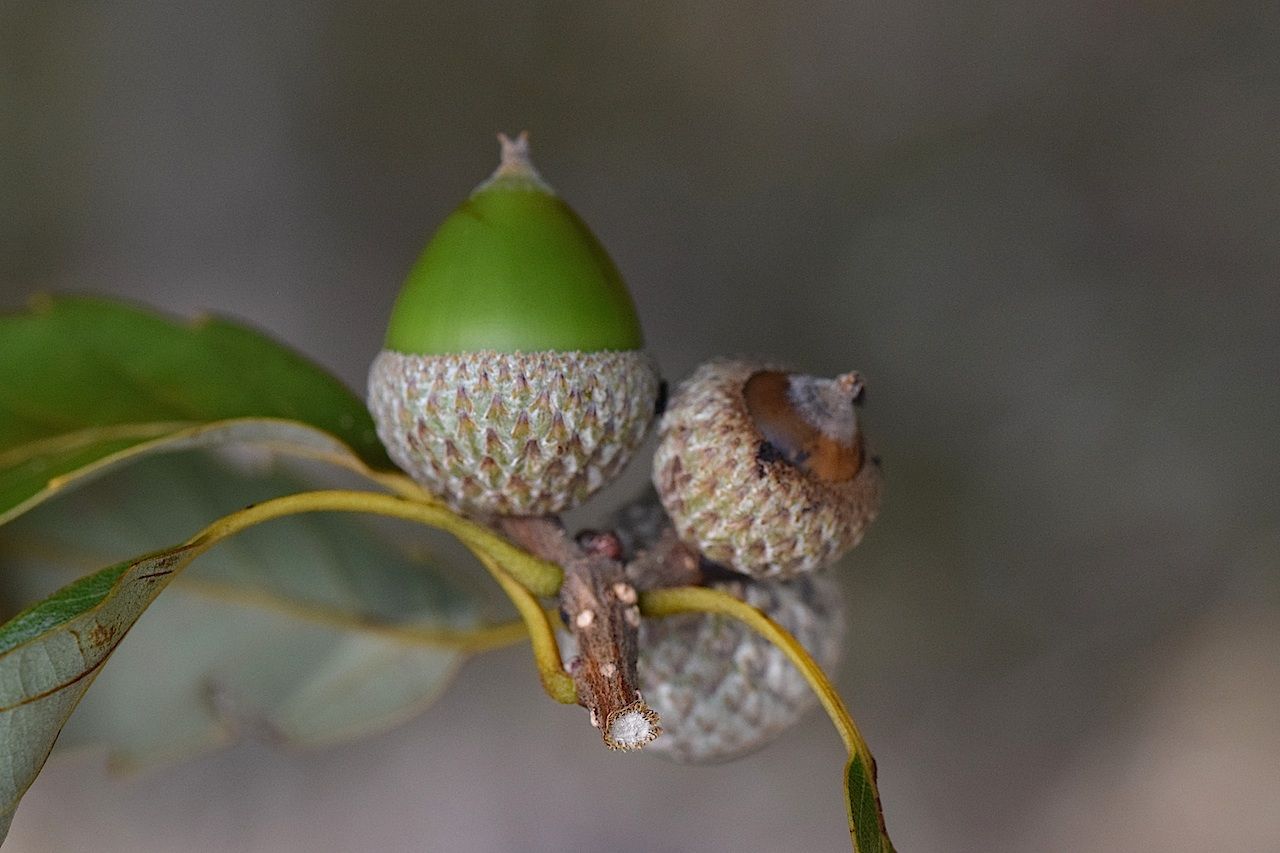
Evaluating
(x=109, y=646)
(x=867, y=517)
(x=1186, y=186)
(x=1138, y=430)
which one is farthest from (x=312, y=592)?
(x=1186, y=186)

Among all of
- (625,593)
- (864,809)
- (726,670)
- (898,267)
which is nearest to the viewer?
(864,809)

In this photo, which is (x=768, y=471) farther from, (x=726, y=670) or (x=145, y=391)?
(x=145, y=391)

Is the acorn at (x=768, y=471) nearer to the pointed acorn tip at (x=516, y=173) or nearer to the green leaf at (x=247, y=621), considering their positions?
the pointed acorn tip at (x=516, y=173)

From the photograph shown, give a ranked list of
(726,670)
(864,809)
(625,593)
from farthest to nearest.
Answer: (726,670)
(625,593)
(864,809)

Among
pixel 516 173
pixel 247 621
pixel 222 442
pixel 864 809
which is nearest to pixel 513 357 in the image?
pixel 516 173

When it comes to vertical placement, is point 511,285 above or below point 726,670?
above

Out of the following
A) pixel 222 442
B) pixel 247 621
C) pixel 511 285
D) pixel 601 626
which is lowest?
pixel 247 621

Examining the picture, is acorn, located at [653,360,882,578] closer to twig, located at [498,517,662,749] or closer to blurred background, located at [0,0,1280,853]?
twig, located at [498,517,662,749]

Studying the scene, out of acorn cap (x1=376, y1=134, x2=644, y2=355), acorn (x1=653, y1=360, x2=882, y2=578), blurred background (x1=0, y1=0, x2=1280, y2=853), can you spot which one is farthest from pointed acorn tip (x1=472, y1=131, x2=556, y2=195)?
blurred background (x1=0, y1=0, x2=1280, y2=853)
